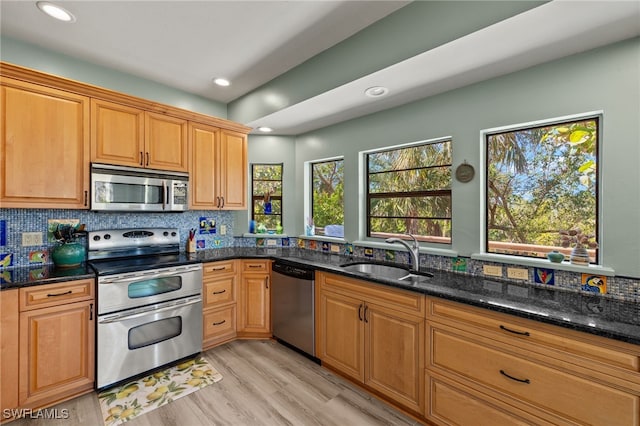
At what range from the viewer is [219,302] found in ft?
9.44

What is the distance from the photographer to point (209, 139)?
3.15 m

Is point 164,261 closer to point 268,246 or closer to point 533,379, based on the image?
point 268,246

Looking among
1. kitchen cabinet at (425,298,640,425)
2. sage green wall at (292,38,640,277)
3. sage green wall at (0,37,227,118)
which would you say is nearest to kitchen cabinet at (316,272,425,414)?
kitchen cabinet at (425,298,640,425)

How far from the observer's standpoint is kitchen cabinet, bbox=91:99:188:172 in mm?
2418

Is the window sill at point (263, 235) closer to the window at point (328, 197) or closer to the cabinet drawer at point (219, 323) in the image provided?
the window at point (328, 197)

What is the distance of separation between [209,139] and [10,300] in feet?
6.81

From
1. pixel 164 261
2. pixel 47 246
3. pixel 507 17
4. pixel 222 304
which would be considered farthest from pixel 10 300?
pixel 507 17

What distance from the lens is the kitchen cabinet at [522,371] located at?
1221 mm

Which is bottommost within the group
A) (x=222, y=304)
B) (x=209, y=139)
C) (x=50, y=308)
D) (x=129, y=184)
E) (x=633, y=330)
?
(x=222, y=304)

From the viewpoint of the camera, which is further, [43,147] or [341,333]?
[341,333]

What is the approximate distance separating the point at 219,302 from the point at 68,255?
51.9 inches

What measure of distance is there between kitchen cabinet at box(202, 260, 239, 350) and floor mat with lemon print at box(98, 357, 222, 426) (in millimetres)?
305

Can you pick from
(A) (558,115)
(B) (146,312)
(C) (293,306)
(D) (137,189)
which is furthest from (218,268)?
(A) (558,115)

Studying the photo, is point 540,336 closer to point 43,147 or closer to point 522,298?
point 522,298
